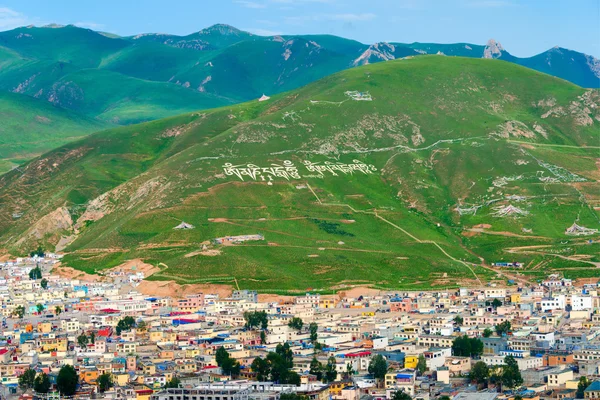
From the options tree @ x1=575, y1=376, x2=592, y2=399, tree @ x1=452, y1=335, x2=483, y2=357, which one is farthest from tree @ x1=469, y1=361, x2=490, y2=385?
tree @ x1=452, y1=335, x2=483, y2=357

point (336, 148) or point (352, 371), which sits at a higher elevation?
point (336, 148)

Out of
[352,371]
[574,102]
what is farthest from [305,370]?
[574,102]

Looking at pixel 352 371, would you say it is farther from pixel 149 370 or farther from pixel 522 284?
pixel 522 284

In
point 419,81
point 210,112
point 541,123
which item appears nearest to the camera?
point 541,123

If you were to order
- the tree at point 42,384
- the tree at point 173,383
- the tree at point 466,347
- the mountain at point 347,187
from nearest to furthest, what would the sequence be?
1. the tree at point 173,383
2. the tree at point 42,384
3. the tree at point 466,347
4. the mountain at point 347,187

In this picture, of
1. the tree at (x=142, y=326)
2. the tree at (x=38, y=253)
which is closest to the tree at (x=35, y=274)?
the tree at (x=38, y=253)

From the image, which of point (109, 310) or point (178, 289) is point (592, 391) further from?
point (178, 289)

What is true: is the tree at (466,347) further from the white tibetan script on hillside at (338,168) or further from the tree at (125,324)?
the white tibetan script on hillside at (338,168)
